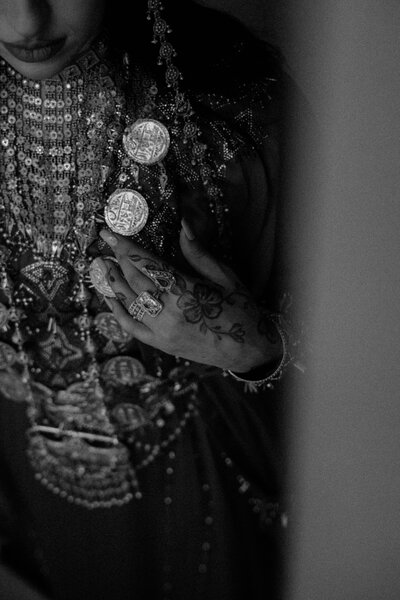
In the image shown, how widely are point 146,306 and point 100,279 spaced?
7 centimetres

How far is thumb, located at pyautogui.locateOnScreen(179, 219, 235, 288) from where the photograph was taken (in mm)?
613

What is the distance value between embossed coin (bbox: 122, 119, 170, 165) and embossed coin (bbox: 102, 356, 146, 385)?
0.23 m

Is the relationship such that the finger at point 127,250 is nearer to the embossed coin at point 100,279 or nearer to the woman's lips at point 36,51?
the embossed coin at point 100,279

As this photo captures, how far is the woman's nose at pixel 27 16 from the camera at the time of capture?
1.70 feet

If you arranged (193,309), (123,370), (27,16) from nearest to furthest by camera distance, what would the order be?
(27,16) → (193,309) → (123,370)

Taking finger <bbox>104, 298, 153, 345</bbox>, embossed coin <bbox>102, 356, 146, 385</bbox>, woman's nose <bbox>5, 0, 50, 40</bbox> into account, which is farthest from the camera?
embossed coin <bbox>102, 356, 146, 385</bbox>

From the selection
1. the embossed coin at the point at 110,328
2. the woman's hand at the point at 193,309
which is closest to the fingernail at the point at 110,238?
the woman's hand at the point at 193,309

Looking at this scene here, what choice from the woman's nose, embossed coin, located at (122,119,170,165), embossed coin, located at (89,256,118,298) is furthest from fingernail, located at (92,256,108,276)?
the woman's nose

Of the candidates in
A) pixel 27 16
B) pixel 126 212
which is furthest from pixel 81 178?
pixel 27 16

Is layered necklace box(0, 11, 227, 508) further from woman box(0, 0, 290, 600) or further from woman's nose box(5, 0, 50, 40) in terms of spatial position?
woman's nose box(5, 0, 50, 40)

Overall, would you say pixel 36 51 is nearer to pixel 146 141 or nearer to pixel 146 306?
pixel 146 141

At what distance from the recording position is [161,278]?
0.61 m

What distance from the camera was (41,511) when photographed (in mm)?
906

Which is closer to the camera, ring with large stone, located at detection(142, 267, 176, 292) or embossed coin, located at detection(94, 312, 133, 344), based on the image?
ring with large stone, located at detection(142, 267, 176, 292)
